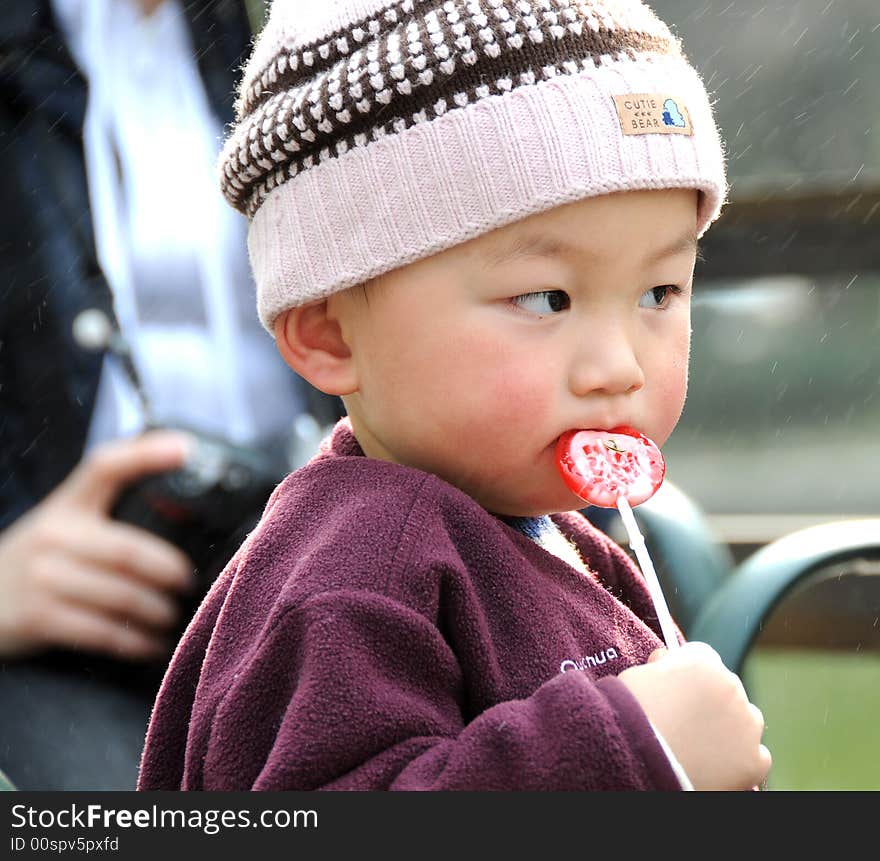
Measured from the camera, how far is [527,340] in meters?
0.96

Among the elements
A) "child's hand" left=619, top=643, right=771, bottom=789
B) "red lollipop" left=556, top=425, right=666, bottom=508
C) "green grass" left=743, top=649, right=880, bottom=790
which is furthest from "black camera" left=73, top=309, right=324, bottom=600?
"green grass" left=743, top=649, right=880, bottom=790

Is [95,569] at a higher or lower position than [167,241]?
lower

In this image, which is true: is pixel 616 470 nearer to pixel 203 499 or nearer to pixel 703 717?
pixel 703 717

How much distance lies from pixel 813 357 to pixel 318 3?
3194mm

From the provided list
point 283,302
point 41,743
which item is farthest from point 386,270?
point 41,743

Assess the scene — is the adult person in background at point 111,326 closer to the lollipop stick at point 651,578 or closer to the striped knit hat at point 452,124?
the striped knit hat at point 452,124

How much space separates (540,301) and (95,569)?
778 millimetres

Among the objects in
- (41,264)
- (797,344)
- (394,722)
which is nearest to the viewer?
(394,722)

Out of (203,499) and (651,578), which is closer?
(651,578)

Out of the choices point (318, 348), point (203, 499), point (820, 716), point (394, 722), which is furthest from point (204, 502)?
point (820, 716)

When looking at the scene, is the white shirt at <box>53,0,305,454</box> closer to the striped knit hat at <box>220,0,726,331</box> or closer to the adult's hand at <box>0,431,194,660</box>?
the adult's hand at <box>0,431,194,660</box>

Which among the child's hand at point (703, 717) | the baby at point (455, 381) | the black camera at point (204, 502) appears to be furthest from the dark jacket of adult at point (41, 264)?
the child's hand at point (703, 717)

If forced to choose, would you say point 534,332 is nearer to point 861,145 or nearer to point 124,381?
point 124,381

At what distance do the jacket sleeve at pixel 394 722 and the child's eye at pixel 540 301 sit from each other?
0.27 metres
